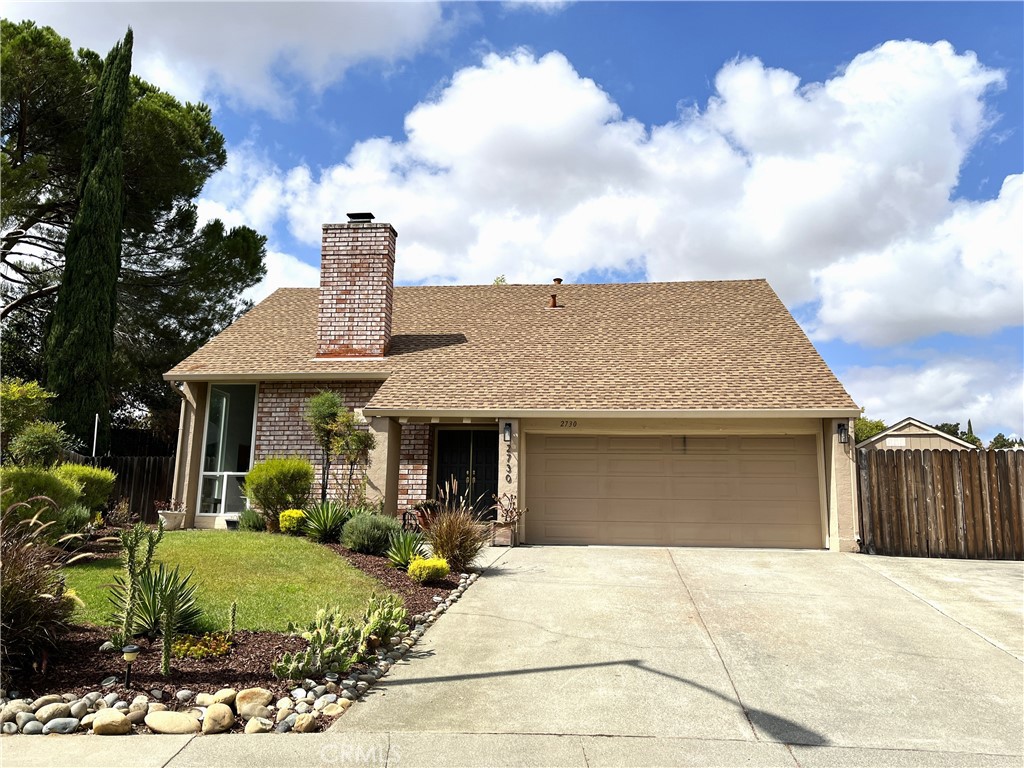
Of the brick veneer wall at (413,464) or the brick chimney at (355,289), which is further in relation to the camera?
the brick chimney at (355,289)

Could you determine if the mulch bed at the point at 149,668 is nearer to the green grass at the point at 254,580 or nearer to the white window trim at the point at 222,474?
the green grass at the point at 254,580

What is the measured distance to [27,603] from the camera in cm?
541

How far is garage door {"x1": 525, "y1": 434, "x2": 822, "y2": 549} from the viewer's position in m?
13.6

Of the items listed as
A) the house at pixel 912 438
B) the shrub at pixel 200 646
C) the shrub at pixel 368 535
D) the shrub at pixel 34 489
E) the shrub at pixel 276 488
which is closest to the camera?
the shrub at pixel 200 646

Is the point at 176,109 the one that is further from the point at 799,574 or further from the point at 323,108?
the point at 799,574

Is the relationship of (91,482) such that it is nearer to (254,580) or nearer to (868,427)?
(254,580)

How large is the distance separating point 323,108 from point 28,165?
1067 centimetres

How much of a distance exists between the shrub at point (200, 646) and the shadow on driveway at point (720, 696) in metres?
1.39

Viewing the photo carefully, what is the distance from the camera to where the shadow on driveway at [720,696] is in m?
4.73

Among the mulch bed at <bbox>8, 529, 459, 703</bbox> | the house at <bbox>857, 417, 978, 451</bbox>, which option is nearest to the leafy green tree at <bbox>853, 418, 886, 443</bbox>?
the house at <bbox>857, 417, 978, 451</bbox>

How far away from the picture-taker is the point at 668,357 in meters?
15.4

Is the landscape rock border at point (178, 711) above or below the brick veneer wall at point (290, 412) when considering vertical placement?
below

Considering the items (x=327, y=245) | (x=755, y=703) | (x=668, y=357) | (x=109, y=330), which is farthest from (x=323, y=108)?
(x=755, y=703)

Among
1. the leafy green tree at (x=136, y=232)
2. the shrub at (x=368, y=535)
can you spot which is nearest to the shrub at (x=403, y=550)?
the shrub at (x=368, y=535)
